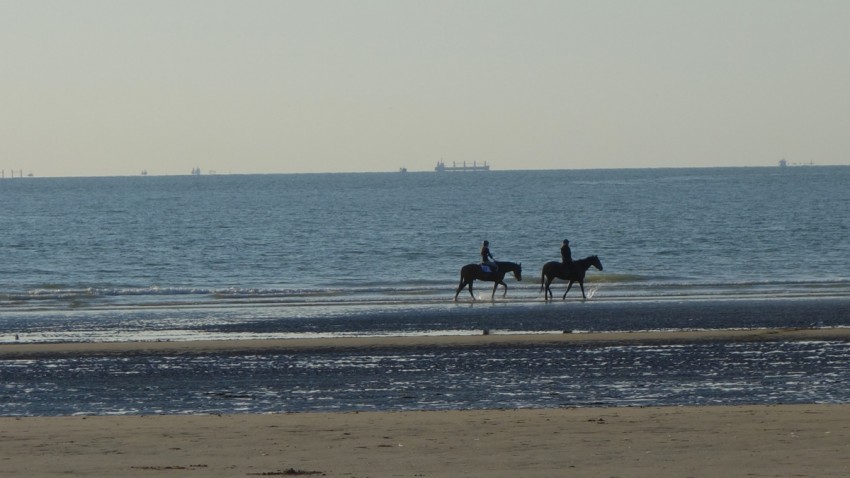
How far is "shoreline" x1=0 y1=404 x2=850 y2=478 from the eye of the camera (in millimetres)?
12766

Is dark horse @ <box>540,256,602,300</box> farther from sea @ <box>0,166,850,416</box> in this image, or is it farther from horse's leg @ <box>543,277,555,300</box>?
sea @ <box>0,166,850,416</box>

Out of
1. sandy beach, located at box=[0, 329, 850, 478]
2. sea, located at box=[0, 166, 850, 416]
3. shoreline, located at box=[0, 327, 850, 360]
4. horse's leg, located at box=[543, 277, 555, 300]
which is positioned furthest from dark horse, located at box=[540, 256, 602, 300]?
sandy beach, located at box=[0, 329, 850, 478]

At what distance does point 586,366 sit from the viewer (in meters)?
20.7

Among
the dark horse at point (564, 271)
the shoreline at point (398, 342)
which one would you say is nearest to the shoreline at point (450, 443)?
the shoreline at point (398, 342)

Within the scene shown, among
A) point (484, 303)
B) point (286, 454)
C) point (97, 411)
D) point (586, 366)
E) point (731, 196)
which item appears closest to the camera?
point (286, 454)

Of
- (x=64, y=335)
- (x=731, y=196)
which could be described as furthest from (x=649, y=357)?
(x=731, y=196)

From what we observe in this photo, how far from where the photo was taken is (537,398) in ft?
57.9

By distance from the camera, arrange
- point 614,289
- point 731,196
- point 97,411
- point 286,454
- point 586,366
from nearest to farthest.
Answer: point 286,454 → point 97,411 → point 586,366 → point 614,289 → point 731,196

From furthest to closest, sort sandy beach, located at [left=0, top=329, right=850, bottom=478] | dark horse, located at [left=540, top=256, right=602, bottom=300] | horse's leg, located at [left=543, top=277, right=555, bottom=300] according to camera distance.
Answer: dark horse, located at [left=540, top=256, right=602, bottom=300]
horse's leg, located at [left=543, top=277, right=555, bottom=300]
sandy beach, located at [left=0, top=329, right=850, bottom=478]

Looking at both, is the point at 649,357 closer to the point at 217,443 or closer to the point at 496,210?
the point at 217,443

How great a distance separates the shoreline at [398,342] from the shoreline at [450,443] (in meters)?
7.32

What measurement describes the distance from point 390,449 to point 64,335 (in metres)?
15.4

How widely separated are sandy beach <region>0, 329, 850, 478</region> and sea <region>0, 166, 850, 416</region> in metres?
1.30

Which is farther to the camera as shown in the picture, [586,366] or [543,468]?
[586,366]
